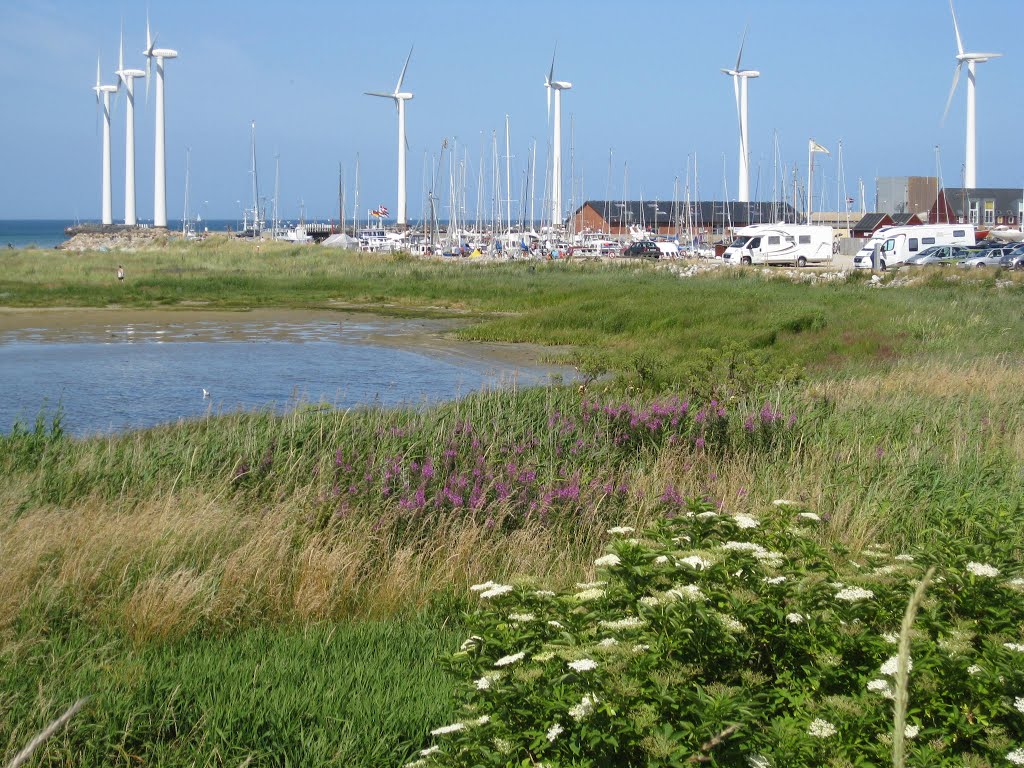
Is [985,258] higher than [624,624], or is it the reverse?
[985,258]

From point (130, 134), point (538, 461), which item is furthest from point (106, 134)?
point (538, 461)

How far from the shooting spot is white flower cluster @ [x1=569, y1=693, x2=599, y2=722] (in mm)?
4078

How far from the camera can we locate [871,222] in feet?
335

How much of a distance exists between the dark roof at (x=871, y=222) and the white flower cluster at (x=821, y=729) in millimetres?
100840

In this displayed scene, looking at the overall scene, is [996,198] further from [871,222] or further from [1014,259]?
[1014,259]

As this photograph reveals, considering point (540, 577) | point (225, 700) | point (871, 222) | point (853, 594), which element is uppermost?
point (871, 222)

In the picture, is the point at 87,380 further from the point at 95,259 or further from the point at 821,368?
the point at 95,259

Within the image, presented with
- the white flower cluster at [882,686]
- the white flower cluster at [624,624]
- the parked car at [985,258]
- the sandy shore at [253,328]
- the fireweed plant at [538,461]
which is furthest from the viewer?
the parked car at [985,258]

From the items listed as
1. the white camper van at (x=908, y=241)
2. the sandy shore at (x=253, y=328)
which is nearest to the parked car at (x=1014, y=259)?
the white camper van at (x=908, y=241)

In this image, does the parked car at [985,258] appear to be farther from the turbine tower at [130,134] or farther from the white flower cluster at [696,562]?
the turbine tower at [130,134]

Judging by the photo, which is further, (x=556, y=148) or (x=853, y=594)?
(x=556, y=148)

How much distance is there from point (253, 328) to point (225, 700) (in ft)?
122

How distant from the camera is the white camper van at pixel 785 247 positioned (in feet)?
221

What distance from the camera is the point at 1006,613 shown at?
4.96 metres
